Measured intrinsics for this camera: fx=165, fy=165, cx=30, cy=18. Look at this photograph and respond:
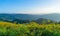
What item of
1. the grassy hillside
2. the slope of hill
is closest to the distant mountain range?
the slope of hill

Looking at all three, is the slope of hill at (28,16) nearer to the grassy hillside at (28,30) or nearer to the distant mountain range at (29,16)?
the distant mountain range at (29,16)

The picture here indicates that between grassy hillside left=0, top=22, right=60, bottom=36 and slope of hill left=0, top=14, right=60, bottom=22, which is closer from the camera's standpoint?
grassy hillside left=0, top=22, right=60, bottom=36

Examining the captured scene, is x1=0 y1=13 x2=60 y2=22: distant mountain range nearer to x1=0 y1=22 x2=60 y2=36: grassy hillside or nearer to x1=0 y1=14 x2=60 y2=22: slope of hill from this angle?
x1=0 y1=14 x2=60 y2=22: slope of hill

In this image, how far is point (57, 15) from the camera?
16.6ft

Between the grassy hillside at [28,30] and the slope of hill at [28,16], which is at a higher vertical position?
the slope of hill at [28,16]

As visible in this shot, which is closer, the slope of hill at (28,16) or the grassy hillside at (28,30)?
the grassy hillside at (28,30)

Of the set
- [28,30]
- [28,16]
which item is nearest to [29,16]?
[28,16]

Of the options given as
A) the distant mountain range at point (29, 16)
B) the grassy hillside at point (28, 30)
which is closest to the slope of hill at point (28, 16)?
the distant mountain range at point (29, 16)

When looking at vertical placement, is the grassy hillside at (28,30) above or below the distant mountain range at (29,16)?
below

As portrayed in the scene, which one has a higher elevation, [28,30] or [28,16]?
[28,16]

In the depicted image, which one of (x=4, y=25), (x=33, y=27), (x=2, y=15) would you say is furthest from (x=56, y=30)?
(x=2, y=15)

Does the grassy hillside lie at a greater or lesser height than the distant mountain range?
lesser

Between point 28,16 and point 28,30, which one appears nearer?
point 28,30

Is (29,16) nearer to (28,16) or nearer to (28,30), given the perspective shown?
(28,16)
